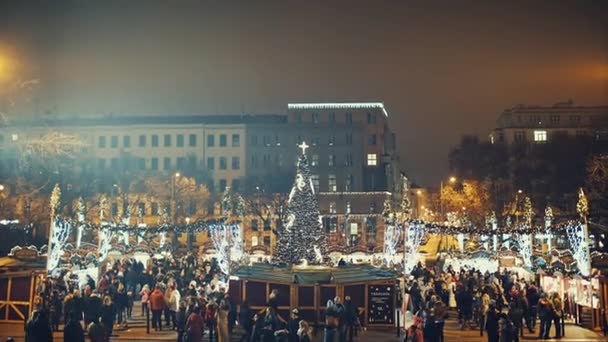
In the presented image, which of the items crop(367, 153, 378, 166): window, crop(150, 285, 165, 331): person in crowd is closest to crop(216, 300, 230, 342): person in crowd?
crop(150, 285, 165, 331): person in crowd

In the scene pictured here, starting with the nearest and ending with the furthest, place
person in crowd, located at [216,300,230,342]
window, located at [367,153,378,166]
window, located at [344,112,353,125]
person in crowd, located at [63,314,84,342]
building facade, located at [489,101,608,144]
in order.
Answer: person in crowd, located at [63,314,84,342] < person in crowd, located at [216,300,230,342] < window, located at [367,153,378,166] < window, located at [344,112,353,125] < building facade, located at [489,101,608,144]

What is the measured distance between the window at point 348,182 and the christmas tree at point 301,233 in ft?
194

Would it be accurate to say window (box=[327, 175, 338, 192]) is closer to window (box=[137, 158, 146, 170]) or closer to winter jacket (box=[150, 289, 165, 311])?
window (box=[137, 158, 146, 170])

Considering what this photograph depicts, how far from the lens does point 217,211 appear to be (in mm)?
82188

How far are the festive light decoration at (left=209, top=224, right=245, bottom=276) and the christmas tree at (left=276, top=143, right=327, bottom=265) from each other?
7.86 feet

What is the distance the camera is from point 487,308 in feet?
63.2

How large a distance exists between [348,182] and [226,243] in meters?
60.7

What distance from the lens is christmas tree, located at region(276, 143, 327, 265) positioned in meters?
31.8

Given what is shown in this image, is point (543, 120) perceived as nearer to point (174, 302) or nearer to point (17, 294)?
point (174, 302)

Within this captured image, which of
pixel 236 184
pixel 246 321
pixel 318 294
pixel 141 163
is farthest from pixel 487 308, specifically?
pixel 141 163

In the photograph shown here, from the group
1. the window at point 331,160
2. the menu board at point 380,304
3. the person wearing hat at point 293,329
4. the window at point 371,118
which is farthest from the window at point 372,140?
the person wearing hat at point 293,329

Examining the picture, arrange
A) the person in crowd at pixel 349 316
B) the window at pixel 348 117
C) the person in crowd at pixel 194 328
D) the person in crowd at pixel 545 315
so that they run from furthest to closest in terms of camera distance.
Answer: the window at pixel 348 117, the person in crowd at pixel 545 315, the person in crowd at pixel 349 316, the person in crowd at pixel 194 328

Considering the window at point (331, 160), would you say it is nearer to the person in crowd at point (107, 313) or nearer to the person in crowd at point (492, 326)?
the person in crowd at point (107, 313)

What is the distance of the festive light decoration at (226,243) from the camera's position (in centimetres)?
3181
